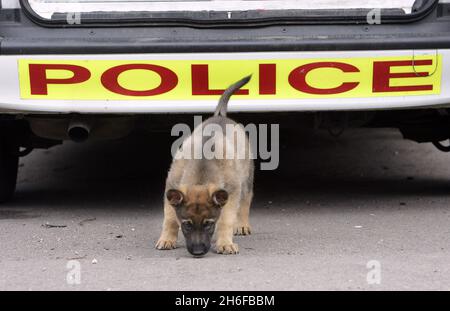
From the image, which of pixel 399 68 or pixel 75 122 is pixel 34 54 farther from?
pixel 399 68

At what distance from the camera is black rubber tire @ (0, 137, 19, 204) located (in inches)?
227

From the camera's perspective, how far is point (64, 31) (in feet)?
16.9

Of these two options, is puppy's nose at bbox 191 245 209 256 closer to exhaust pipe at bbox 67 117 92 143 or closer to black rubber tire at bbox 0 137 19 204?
exhaust pipe at bbox 67 117 92 143

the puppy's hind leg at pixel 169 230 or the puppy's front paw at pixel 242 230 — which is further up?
the puppy's hind leg at pixel 169 230

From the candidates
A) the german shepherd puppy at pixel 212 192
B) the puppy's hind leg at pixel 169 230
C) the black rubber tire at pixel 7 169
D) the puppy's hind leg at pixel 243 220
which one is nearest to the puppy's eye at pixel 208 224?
the german shepherd puppy at pixel 212 192

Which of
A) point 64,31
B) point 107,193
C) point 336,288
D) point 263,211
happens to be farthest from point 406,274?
point 107,193

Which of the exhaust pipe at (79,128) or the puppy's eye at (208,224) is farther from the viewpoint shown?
the exhaust pipe at (79,128)

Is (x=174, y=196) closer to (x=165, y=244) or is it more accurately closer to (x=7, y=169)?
(x=165, y=244)

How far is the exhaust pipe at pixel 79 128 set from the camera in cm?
532

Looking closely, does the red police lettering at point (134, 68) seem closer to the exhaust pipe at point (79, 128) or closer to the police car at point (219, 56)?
the police car at point (219, 56)

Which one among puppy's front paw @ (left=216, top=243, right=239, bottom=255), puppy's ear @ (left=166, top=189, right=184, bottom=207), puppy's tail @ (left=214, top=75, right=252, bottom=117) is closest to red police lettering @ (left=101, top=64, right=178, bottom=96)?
puppy's tail @ (left=214, top=75, right=252, bottom=117)

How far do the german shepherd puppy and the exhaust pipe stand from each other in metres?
0.58

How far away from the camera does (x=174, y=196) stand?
4.55 m

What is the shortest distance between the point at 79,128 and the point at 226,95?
0.80 m
